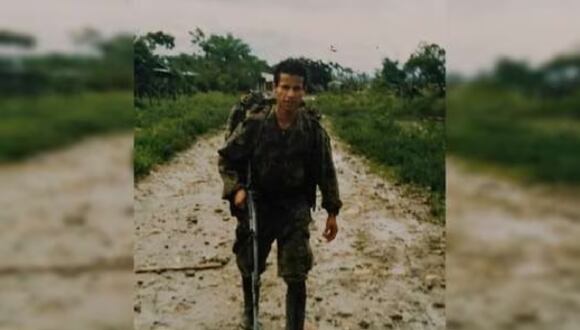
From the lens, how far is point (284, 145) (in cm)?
303

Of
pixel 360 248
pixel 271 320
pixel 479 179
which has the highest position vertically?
pixel 479 179

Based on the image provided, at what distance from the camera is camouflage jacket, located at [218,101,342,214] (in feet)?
9.95

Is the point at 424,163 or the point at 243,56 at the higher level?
the point at 243,56

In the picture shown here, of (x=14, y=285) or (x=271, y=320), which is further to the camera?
(x=271, y=320)

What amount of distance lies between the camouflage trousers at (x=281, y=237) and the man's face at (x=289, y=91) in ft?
0.89

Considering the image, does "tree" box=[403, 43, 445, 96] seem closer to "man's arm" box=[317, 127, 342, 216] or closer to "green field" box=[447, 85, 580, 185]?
"green field" box=[447, 85, 580, 185]

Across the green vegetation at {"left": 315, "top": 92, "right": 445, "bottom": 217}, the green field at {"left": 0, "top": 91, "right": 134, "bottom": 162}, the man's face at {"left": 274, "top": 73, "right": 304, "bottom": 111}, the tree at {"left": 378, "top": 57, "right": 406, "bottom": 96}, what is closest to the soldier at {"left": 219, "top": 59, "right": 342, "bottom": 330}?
the man's face at {"left": 274, "top": 73, "right": 304, "bottom": 111}

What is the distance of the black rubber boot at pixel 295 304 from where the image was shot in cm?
309

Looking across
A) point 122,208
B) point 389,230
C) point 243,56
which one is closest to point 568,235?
point 389,230

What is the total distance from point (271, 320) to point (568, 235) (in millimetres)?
880

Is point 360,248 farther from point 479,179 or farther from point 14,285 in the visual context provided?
point 14,285

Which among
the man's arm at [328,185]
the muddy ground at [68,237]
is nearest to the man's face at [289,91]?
the man's arm at [328,185]

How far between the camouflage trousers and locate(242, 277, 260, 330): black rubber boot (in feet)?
0.08

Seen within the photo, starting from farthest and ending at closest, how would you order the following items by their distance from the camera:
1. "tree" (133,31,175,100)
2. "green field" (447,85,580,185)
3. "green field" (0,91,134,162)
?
"green field" (447,85,580,185), "tree" (133,31,175,100), "green field" (0,91,134,162)
